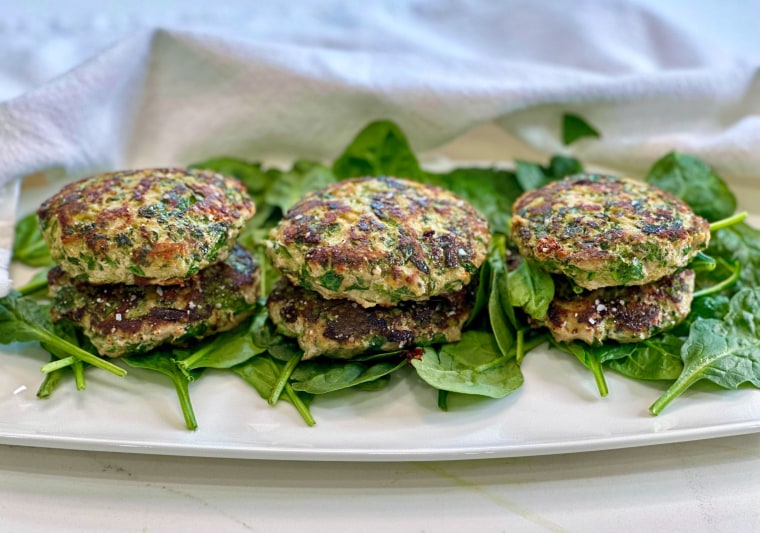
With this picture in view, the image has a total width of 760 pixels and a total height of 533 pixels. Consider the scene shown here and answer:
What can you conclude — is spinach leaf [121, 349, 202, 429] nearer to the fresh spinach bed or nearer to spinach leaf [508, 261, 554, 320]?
the fresh spinach bed

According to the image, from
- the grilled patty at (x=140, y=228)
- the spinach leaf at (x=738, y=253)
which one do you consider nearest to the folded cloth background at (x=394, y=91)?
the spinach leaf at (x=738, y=253)

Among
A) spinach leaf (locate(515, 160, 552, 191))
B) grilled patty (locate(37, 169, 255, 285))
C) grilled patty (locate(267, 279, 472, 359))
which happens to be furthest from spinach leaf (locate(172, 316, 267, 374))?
spinach leaf (locate(515, 160, 552, 191))

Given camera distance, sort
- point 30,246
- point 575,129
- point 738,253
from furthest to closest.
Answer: point 575,129 → point 30,246 → point 738,253

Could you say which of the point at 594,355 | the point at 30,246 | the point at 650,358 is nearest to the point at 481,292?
the point at 594,355

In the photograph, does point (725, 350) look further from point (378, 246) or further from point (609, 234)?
point (378, 246)

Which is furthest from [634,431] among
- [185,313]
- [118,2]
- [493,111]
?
[118,2]

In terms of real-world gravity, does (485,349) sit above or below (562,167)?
below

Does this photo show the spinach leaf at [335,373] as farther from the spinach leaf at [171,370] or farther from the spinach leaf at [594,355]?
the spinach leaf at [594,355]
